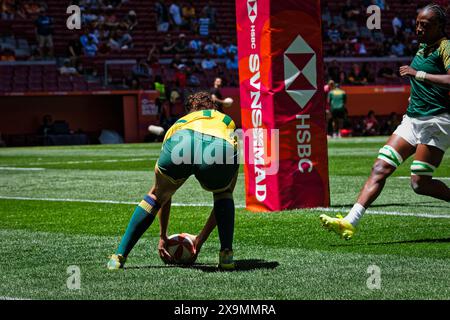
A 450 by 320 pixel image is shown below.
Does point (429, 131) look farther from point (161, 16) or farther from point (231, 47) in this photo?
point (161, 16)

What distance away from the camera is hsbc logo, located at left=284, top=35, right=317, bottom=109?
11.5 metres

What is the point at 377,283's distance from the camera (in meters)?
6.60

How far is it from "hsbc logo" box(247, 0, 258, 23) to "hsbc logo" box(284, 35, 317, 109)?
55 centimetres

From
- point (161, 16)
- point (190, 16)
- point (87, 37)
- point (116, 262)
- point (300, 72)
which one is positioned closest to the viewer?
point (116, 262)

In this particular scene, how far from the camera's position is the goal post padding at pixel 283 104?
1141 cm

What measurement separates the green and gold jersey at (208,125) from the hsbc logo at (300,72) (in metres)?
3.90

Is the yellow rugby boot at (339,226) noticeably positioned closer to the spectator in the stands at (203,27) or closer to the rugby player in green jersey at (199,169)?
the rugby player in green jersey at (199,169)

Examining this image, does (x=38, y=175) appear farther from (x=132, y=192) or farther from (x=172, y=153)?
(x=172, y=153)

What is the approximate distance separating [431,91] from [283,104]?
121 inches

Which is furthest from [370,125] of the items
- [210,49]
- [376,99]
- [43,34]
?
[43,34]

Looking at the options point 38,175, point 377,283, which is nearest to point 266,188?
point 377,283

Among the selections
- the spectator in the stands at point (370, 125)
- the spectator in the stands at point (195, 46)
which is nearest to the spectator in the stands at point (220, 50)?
the spectator in the stands at point (195, 46)

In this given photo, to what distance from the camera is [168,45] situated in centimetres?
3906
